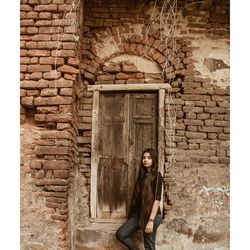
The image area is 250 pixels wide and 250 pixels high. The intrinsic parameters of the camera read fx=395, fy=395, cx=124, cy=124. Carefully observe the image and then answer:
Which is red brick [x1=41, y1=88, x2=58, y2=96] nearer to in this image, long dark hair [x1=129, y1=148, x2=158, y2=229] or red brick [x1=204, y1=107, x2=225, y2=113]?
long dark hair [x1=129, y1=148, x2=158, y2=229]

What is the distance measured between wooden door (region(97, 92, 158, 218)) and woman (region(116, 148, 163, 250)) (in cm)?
38

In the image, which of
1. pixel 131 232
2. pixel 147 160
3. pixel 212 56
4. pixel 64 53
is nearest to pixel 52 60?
pixel 64 53

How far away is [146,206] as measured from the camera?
178 inches

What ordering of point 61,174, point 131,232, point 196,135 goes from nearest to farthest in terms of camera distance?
point 61,174
point 131,232
point 196,135

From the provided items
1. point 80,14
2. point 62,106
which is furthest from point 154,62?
point 62,106

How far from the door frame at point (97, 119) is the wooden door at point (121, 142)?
65 mm

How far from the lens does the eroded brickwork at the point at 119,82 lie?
Answer: 170 inches

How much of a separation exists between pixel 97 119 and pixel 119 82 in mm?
557

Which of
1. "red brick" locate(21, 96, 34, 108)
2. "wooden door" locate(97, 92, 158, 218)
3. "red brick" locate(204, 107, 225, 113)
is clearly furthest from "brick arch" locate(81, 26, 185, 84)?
"red brick" locate(21, 96, 34, 108)

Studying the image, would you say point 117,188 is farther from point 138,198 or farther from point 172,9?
point 172,9

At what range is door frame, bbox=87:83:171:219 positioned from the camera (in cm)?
498

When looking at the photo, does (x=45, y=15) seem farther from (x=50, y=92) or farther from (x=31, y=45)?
(x=50, y=92)

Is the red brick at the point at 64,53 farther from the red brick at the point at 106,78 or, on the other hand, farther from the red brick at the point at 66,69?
the red brick at the point at 106,78

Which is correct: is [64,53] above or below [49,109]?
above
